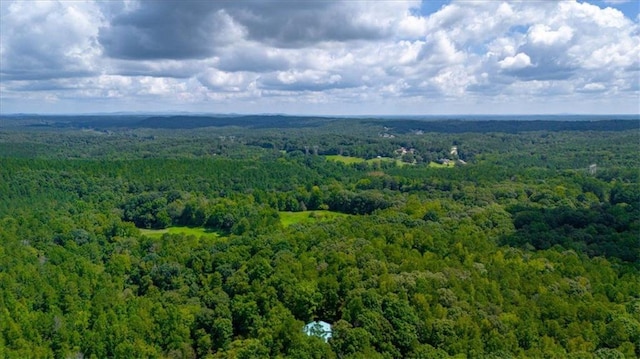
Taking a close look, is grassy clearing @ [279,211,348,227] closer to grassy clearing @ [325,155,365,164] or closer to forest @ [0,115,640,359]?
forest @ [0,115,640,359]

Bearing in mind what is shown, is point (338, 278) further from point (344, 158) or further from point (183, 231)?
point (344, 158)

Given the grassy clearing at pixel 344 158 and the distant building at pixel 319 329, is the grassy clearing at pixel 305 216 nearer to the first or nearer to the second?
the distant building at pixel 319 329

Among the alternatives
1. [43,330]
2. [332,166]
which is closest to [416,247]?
[43,330]

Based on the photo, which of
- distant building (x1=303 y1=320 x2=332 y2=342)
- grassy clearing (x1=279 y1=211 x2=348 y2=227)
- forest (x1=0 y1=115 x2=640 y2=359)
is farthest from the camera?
grassy clearing (x1=279 y1=211 x2=348 y2=227)

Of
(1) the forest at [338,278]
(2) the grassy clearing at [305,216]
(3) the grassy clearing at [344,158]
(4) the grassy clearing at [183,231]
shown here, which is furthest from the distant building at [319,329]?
(3) the grassy clearing at [344,158]

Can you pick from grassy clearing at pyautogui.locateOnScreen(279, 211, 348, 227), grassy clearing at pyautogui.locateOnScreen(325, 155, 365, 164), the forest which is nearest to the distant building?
the forest

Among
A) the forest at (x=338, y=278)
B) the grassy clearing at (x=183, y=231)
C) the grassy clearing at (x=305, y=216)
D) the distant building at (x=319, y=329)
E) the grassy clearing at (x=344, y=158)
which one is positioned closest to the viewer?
the forest at (x=338, y=278)

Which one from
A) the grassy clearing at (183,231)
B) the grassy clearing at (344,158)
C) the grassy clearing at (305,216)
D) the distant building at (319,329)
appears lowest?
the grassy clearing at (183,231)

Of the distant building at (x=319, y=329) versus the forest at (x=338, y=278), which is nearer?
the forest at (x=338, y=278)

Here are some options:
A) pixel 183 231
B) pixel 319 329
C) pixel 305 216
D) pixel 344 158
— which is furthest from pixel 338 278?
→ pixel 344 158
